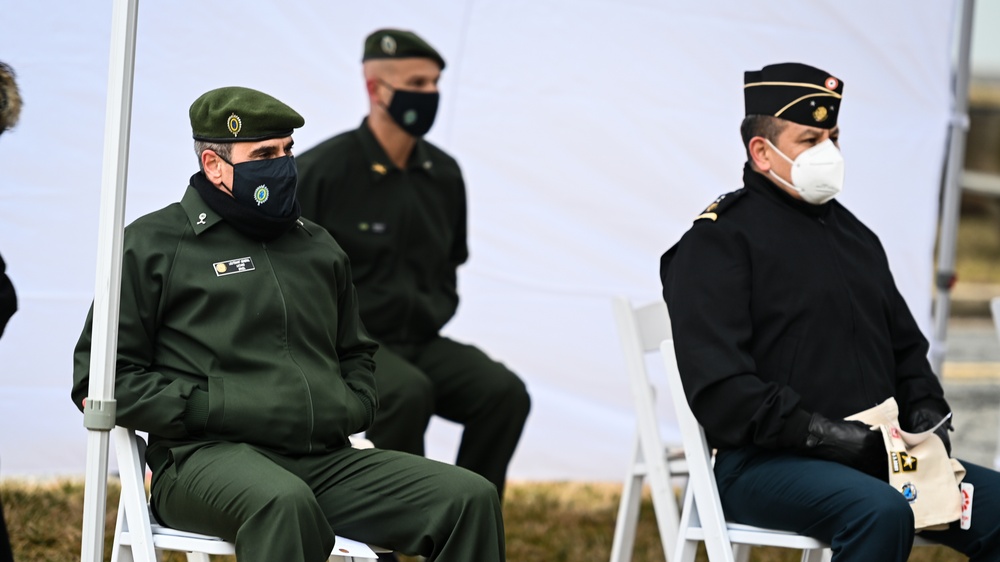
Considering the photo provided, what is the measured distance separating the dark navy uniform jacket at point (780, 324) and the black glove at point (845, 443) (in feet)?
0.11

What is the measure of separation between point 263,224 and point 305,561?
2.60 feet

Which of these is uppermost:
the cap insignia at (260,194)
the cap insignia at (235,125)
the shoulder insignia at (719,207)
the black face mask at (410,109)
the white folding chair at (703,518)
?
the cap insignia at (235,125)

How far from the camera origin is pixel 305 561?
9.18ft

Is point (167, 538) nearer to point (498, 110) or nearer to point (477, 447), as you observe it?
point (477, 447)

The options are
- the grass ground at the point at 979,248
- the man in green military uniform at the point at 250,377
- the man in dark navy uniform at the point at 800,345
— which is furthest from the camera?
the grass ground at the point at 979,248

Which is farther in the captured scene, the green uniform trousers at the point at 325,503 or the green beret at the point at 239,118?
the green beret at the point at 239,118

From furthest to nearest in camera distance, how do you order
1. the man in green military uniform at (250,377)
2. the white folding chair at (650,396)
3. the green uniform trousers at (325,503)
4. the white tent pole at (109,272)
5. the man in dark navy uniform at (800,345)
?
the white folding chair at (650,396) → the man in dark navy uniform at (800,345) → the man in green military uniform at (250,377) → the green uniform trousers at (325,503) → the white tent pole at (109,272)

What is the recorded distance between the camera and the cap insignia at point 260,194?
3.13 metres

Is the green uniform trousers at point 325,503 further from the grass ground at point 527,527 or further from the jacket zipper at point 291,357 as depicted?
the grass ground at point 527,527

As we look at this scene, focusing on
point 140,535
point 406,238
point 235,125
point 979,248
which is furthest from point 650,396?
point 979,248

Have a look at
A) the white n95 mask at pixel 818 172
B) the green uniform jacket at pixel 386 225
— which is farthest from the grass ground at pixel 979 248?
the white n95 mask at pixel 818 172

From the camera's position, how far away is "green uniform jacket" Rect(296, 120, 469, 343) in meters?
4.52

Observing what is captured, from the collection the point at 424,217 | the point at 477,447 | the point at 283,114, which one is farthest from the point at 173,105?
the point at 283,114

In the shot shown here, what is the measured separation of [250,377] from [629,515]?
162cm
